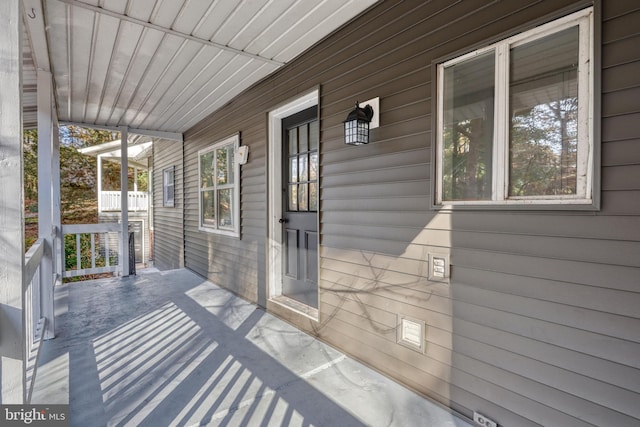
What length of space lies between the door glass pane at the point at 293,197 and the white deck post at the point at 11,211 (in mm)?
2496

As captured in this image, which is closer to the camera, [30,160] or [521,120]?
[521,120]

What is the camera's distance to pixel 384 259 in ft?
7.83

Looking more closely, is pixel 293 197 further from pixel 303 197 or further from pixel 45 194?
pixel 45 194

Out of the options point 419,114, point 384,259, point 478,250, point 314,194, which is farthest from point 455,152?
point 314,194

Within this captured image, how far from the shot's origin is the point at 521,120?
1690 millimetres

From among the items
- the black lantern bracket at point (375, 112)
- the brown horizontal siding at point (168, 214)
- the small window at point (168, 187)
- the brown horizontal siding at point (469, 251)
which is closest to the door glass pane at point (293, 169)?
the brown horizontal siding at point (469, 251)

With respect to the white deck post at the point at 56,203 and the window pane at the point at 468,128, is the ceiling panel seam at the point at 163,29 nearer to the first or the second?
the window pane at the point at 468,128

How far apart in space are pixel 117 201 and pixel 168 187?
4876 mm

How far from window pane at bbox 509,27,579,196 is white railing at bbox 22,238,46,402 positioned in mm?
2825

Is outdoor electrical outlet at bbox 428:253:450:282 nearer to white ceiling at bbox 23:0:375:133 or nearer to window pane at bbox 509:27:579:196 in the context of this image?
window pane at bbox 509:27:579:196

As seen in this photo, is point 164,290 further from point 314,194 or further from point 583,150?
point 583,150

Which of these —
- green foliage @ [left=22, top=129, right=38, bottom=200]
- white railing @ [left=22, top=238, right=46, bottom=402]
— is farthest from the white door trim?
green foliage @ [left=22, top=129, right=38, bottom=200]

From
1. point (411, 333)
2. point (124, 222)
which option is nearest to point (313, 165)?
point (411, 333)

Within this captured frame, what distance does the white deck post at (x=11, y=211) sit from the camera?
1312 mm
